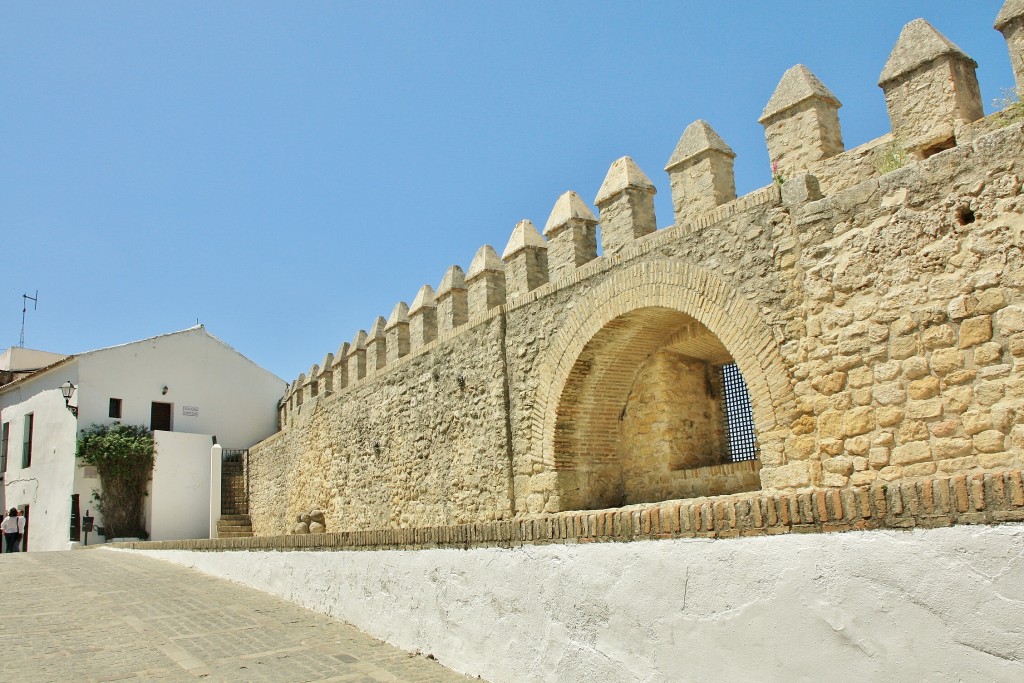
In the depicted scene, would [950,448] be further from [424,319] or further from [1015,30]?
[424,319]

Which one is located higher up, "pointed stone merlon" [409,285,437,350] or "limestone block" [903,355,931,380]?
"pointed stone merlon" [409,285,437,350]

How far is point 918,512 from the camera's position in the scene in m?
2.90

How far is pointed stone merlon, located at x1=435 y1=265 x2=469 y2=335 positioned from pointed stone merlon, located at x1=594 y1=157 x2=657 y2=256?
2.97 metres

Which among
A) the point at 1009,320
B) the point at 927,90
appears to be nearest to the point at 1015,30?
the point at 927,90

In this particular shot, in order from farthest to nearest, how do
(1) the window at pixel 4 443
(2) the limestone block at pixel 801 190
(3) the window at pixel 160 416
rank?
(1) the window at pixel 4 443 < (3) the window at pixel 160 416 < (2) the limestone block at pixel 801 190

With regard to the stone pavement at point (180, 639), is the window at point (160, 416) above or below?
above

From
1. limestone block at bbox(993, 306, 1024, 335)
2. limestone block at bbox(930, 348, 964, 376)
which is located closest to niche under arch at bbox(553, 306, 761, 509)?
limestone block at bbox(930, 348, 964, 376)

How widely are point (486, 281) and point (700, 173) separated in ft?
11.4

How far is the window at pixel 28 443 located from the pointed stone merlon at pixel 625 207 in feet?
65.4

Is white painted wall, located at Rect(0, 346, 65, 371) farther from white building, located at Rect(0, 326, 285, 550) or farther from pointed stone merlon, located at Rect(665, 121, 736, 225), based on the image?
pointed stone merlon, located at Rect(665, 121, 736, 225)

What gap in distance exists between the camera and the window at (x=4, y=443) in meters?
24.0

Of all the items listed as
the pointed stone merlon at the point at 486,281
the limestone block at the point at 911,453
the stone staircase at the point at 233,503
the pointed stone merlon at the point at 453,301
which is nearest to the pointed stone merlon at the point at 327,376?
the pointed stone merlon at the point at 453,301

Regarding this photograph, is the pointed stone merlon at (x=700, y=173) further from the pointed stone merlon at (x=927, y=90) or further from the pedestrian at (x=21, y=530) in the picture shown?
the pedestrian at (x=21, y=530)

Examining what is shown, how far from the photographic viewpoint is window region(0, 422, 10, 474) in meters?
24.0
